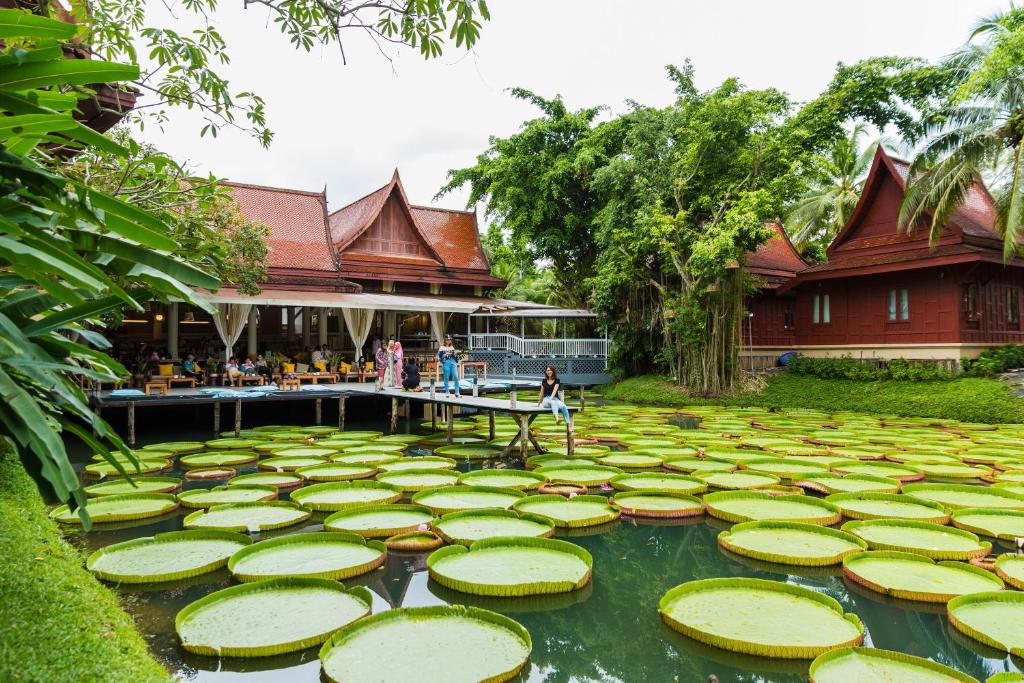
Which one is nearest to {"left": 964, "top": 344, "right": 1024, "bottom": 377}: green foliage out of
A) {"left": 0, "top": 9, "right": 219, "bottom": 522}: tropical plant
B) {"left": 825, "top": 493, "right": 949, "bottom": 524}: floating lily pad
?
{"left": 825, "top": 493, "right": 949, "bottom": 524}: floating lily pad

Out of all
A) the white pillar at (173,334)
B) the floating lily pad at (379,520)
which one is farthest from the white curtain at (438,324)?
the floating lily pad at (379,520)

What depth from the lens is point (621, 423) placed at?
12555 millimetres

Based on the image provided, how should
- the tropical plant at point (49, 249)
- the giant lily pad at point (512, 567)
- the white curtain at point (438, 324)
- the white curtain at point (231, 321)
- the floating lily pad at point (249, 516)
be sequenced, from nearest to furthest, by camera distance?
the tropical plant at point (49, 249), the giant lily pad at point (512, 567), the floating lily pad at point (249, 516), the white curtain at point (231, 321), the white curtain at point (438, 324)

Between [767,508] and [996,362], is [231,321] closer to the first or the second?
[767,508]

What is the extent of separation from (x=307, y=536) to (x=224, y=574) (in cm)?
66

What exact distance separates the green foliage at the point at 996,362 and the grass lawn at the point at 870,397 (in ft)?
1.35

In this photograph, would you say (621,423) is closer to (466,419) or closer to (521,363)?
(466,419)

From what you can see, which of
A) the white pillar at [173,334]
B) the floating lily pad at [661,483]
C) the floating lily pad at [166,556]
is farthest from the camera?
the white pillar at [173,334]

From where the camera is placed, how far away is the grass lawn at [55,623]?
85.4 inches

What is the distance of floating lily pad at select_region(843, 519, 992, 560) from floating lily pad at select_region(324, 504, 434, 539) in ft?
12.3

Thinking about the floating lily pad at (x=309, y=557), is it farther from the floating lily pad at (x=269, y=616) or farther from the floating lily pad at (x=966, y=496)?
the floating lily pad at (x=966, y=496)

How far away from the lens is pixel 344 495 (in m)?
6.56

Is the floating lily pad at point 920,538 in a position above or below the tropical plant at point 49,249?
below

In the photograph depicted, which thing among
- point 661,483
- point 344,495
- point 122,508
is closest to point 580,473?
point 661,483
